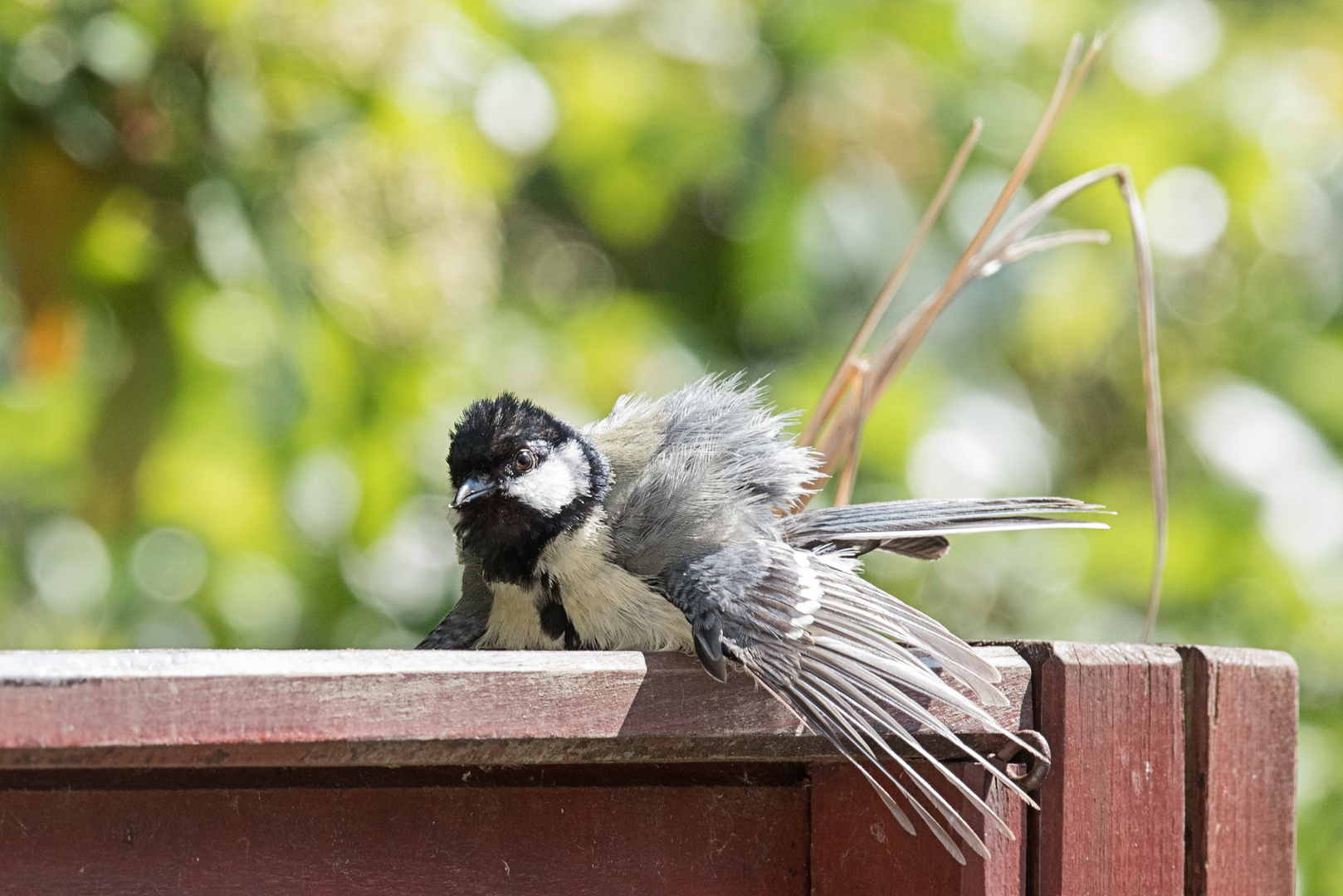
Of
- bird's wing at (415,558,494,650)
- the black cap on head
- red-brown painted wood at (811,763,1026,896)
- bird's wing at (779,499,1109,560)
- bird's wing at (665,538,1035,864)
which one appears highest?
the black cap on head

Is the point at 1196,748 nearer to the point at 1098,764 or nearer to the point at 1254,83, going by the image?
the point at 1098,764

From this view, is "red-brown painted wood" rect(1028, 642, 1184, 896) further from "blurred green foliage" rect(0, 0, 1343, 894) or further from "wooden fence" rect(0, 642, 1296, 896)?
"blurred green foliage" rect(0, 0, 1343, 894)

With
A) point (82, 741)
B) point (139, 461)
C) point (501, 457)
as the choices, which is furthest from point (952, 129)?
point (82, 741)

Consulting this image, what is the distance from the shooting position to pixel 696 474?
1.12 m

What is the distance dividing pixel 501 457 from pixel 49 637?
1.36 m

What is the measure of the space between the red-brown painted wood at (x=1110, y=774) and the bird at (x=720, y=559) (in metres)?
0.05

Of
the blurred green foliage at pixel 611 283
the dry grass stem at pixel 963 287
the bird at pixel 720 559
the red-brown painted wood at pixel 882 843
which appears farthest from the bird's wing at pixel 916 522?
the blurred green foliage at pixel 611 283

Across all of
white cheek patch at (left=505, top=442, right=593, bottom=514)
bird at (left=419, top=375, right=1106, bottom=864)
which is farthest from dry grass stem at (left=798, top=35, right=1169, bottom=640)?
white cheek patch at (left=505, top=442, right=593, bottom=514)

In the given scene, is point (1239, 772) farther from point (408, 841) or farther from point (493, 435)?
point (493, 435)

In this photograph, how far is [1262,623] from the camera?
1970 millimetres

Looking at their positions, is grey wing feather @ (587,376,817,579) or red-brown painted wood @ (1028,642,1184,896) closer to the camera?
red-brown painted wood @ (1028,642,1184,896)

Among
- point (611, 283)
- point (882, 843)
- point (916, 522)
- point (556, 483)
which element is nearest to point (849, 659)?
point (882, 843)

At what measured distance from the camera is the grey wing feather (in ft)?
3.60

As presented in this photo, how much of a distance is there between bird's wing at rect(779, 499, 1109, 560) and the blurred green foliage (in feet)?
2.09
